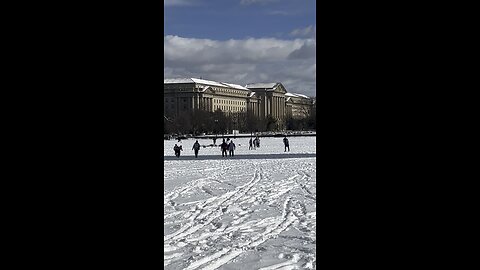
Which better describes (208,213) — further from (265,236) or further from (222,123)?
(222,123)

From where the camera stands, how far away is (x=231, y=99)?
79188mm

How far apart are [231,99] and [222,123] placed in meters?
16.9

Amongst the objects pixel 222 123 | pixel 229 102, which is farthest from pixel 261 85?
pixel 222 123

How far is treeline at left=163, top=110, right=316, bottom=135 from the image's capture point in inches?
2323

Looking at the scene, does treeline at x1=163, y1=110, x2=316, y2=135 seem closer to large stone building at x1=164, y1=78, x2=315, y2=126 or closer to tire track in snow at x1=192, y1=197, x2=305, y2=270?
large stone building at x1=164, y1=78, x2=315, y2=126

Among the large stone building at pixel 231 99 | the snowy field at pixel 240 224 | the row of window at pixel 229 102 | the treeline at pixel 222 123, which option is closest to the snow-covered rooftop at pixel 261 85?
the large stone building at pixel 231 99

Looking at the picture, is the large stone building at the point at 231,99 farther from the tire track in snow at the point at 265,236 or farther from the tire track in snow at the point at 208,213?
the tire track in snow at the point at 265,236

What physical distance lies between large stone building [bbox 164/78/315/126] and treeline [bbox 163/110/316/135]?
3482mm

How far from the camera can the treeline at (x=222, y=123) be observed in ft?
194
